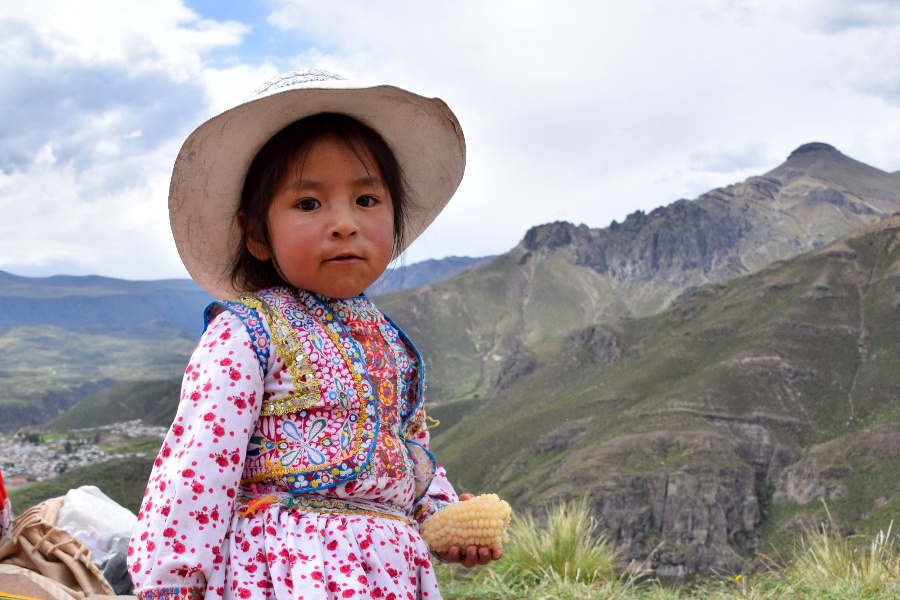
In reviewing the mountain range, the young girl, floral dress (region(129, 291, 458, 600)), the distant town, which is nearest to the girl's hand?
the young girl

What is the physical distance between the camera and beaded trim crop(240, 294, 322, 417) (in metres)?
2.19

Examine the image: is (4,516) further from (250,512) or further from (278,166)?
(278,166)

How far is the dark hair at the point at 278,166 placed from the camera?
238 centimetres

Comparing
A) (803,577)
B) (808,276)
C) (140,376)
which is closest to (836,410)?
(808,276)

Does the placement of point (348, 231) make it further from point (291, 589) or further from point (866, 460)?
point (866, 460)

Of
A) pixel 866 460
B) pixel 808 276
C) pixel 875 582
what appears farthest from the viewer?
pixel 808 276

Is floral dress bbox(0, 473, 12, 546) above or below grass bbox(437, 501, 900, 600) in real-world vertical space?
above

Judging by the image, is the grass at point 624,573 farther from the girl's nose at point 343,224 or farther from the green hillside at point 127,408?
the green hillside at point 127,408

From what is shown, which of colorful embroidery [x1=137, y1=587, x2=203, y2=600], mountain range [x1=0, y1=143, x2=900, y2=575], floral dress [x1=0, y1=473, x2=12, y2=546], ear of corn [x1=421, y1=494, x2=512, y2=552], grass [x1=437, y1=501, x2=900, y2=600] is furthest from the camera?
mountain range [x1=0, y1=143, x2=900, y2=575]

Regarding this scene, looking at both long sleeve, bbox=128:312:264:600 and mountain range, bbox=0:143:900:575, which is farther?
mountain range, bbox=0:143:900:575

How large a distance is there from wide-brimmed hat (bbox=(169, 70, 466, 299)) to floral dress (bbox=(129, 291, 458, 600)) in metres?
0.56

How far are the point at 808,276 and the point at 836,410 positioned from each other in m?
35.1

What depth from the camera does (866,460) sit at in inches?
3406

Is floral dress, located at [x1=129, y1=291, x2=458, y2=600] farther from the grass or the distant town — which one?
the distant town
